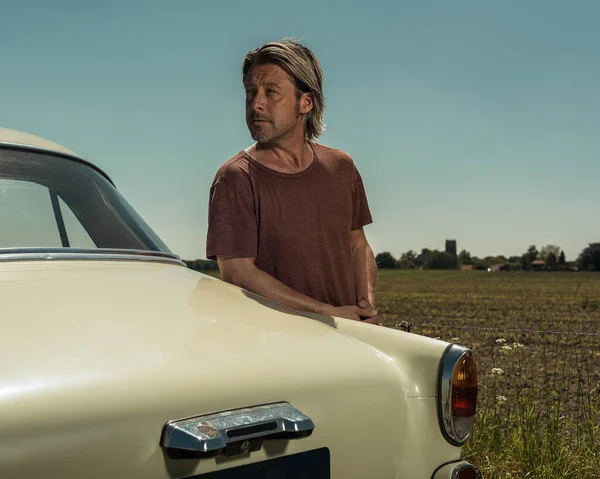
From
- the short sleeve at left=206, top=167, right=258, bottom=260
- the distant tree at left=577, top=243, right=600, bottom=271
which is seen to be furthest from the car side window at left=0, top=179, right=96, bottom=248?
the distant tree at left=577, top=243, right=600, bottom=271

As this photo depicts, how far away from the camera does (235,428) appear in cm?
158

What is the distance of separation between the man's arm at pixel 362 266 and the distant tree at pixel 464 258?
12694 cm

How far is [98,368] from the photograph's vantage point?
1544 mm

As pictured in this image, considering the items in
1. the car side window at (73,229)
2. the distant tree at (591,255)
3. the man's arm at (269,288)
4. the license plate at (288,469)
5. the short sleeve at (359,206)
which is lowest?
the license plate at (288,469)

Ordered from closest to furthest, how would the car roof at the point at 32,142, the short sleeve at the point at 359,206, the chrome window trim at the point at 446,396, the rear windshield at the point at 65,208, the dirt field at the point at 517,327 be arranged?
the chrome window trim at the point at 446,396 → the rear windshield at the point at 65,208 → the car roof at the point at 32,142 → the short sleeve at the point at 359,206 → the dirt field at the point at 517,327

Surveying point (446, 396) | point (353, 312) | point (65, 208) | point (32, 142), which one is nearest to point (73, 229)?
point (65, 208)

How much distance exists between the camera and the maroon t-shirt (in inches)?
114

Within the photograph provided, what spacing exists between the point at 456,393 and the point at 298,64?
1.64 meters

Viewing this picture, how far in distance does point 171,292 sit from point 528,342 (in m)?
14.4

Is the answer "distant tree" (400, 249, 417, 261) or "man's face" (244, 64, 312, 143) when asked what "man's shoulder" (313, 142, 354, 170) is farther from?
"distant tree" (400, 249, 417, 261)

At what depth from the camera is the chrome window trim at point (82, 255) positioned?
2.13 m

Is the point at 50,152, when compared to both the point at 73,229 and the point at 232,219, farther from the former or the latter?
the point at 232,219

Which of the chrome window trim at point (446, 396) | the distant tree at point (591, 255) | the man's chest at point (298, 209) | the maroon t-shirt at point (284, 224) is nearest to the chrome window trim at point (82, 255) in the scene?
the maroon t-shirt at point (284, 224)

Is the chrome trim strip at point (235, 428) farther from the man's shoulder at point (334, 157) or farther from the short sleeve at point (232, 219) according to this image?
the man's shoulder at point (334, 157)
